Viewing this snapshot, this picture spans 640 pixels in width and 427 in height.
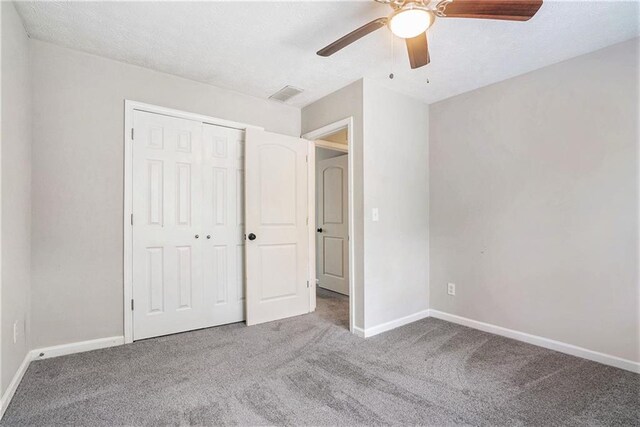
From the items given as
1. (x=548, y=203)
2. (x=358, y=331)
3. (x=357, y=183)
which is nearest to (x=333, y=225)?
(x=357, y=183)

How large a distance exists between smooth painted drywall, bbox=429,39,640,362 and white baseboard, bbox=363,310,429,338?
0.80 feet

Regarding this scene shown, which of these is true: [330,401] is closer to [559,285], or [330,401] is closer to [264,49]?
[559,285]

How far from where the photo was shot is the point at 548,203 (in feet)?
8.75

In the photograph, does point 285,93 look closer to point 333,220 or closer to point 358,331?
point 333,220

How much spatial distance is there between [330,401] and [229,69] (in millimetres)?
2652

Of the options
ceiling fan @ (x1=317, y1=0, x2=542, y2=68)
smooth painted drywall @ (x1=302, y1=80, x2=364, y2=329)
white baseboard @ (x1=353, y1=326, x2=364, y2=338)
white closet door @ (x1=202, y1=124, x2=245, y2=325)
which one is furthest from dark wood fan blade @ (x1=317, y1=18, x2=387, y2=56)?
white baseboard @ (x1=353, y1=326, x2=364, y2=338)

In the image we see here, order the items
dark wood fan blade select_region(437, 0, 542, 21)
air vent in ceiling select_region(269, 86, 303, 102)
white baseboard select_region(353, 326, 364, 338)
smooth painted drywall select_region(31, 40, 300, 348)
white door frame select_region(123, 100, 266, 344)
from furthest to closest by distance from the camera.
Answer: air vent in ceiling select_region(269, 86, 303, 102) → white baseboard select_region(353, 326, 364, 338) → white door frame select_region(123, 100, 266, 344) → smooth painted drywall select_region(31, 40, 300, 348) → dark wood fan blade select_region(437, 0, 542, 21)

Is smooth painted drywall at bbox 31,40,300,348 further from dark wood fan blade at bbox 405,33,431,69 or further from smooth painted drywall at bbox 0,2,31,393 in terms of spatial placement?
dark wood fan blade at bbox 405,33,431,69

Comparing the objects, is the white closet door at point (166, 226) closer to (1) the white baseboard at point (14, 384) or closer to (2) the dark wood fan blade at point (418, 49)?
(1) the white baseboard at point (14, 384)

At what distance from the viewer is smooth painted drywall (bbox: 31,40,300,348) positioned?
2395 mm

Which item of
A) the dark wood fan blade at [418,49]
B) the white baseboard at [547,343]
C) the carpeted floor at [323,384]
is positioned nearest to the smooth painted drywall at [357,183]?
the carpeted floor at [323,384]

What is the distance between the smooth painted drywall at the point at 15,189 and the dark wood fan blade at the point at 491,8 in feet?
8.08

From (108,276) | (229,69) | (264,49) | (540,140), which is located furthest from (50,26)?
(540,140)

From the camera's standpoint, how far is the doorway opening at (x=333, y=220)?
14.5 feet
